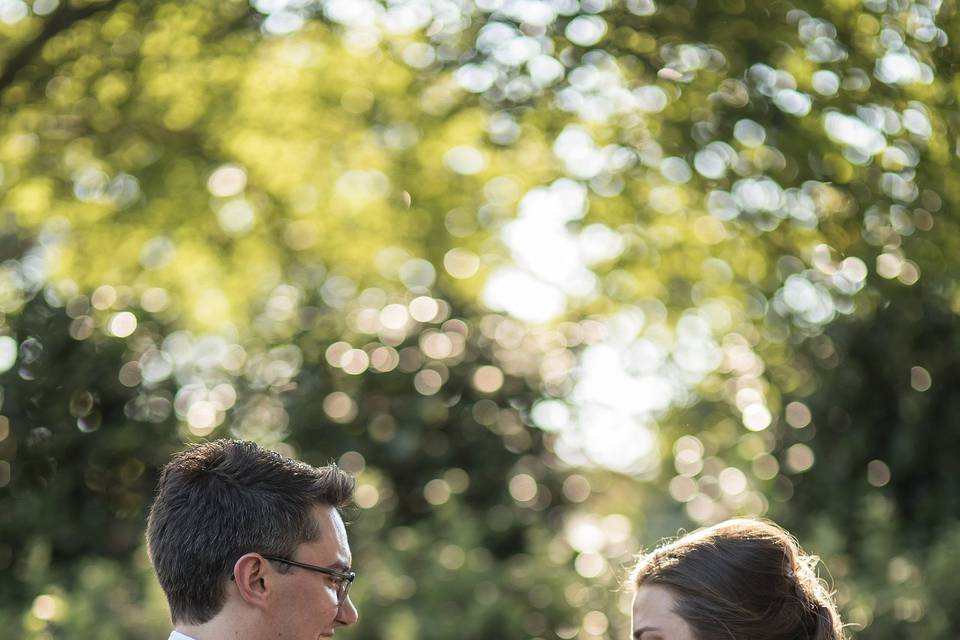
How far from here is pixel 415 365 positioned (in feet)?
32.0

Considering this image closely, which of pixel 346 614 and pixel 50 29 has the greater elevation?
pixel 346 614

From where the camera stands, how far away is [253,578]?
10.8 ft

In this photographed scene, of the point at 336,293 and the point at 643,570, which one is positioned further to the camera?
the point at 336,293

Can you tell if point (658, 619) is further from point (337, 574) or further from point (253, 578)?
point (253, 578)

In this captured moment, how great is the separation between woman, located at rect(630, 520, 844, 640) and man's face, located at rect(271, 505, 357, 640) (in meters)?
0.83

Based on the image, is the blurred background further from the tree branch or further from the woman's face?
the woman's face

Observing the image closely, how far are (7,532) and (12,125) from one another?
2.88 m

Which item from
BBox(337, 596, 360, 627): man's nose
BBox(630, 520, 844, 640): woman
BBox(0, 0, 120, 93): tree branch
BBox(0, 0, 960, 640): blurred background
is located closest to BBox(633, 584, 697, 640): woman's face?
BBox(630, 520, 844, 640): woman

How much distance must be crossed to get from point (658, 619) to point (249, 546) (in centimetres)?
113

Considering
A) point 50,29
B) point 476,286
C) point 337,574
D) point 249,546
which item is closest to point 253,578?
point 249,546

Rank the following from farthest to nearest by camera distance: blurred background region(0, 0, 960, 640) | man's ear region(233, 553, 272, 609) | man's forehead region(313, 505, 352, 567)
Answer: blurred background region(0, 0, 960, 640) < man's forehead region(313, 505, 352, 567) < man's ear region(233, 553, 272, 609)

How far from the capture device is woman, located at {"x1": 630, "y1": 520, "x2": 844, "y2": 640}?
3453mm

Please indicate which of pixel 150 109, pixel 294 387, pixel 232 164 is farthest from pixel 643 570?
pixel 294 387

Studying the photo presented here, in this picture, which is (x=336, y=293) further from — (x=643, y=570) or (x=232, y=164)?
(x=643, y=570)
